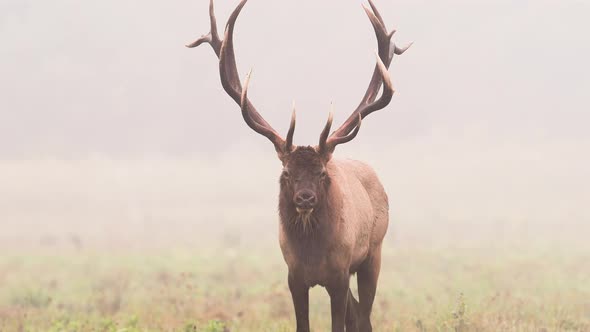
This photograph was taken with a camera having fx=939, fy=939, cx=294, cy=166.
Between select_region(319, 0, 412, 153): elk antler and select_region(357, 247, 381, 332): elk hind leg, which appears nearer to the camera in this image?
select_region(319, 0, 412, 153): elk antler

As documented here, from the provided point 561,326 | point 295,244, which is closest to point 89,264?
point 561,326

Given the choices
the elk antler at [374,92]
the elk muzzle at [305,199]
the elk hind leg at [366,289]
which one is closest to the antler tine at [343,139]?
the elk antler at [374,92]

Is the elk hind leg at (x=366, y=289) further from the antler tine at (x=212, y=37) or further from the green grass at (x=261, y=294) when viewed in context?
the antler tine at (x=212, y=37)

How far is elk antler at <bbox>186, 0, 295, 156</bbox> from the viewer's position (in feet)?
29.8

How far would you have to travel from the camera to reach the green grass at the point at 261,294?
1271cm

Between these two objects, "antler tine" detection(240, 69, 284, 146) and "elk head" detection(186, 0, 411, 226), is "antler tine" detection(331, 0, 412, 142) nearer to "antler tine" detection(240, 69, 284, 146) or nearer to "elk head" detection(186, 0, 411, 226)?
"elk head" detection(186, 0, 411, 226)

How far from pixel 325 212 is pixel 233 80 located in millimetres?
2022

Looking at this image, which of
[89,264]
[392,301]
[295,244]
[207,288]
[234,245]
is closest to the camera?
[295,244]

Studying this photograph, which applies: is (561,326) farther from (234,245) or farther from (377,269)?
(234,245)

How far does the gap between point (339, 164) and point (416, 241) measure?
1543 inches

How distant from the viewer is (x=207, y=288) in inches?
840

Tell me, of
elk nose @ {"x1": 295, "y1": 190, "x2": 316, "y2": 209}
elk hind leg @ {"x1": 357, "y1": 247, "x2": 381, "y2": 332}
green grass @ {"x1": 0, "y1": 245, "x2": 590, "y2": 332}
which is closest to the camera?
elk nose @ {"x1": 295, "y1": 190, "x2": 316, "y2": 209}

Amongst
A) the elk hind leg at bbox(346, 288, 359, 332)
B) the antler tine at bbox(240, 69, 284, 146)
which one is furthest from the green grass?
the antler tine at bbox(240, 69, 284, 146)

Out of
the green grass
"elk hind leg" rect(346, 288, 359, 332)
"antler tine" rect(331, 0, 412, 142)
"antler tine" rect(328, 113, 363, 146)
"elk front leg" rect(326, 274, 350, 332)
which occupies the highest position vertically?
"antler tine" rect(331, 0, 412, 142)
